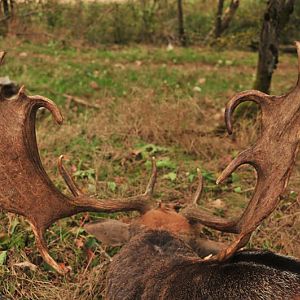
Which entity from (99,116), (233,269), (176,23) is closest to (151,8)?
(176,23)

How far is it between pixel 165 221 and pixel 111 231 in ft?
1.00

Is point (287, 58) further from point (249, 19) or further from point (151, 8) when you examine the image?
point (151, 8)

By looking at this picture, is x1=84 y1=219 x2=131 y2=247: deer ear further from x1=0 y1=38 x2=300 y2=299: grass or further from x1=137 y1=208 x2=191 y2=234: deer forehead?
x1=0 y1=38 x2=300 y2=299: grass

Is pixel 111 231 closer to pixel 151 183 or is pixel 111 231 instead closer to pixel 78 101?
pixel 151 183

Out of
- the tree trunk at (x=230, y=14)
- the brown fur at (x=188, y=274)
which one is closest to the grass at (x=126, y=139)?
the brown fur at (x=188, y=274)

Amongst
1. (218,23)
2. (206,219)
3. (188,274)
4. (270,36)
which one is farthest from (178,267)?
(218,23)

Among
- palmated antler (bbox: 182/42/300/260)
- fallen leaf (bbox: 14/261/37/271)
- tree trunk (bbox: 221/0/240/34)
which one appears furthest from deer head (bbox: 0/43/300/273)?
tree trunk (bbox: 221/0/240/34)

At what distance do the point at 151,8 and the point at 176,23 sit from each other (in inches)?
23.9

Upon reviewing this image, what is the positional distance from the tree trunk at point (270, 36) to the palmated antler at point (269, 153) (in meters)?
2.65

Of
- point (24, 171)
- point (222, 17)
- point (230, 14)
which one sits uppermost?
point (24, 171)

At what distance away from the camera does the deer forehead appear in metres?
2.58

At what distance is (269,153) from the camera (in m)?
2.08

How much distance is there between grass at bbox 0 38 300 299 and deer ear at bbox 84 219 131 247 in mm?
291

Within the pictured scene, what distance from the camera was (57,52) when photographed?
896 centimetres
